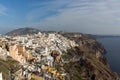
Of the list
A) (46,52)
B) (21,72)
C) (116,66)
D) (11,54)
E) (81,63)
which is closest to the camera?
(21,72)

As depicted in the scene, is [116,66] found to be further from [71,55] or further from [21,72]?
[21,72]

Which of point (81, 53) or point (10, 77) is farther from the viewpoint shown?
point (81, 53)

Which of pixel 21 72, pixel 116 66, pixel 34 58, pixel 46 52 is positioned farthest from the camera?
pixel 116 66

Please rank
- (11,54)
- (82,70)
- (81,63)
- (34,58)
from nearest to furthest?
(11,54) → (34,58) → (82,70) → (81,63)

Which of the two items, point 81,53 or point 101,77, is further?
A: point 81,53

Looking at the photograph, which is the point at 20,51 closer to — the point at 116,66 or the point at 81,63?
the point at 81,63

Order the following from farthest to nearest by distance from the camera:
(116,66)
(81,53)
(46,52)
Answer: (116,66), (81,53), (46,52)

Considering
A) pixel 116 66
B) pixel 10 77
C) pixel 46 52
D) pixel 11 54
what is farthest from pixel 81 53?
pixel 10 77

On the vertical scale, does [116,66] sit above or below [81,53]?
below

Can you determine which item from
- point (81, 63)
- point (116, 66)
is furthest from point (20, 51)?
point (116, 66)
